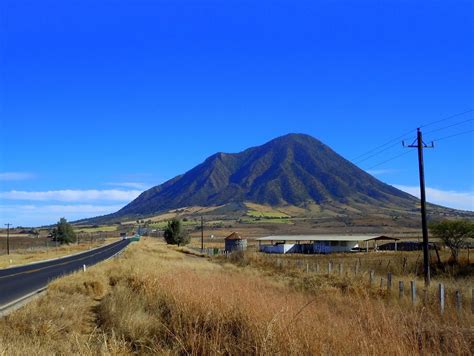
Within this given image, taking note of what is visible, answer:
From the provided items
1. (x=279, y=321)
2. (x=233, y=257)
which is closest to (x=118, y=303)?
(x=279, y=321)

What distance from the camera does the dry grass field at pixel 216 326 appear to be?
21.7 ft

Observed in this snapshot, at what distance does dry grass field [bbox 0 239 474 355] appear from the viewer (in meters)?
6.60

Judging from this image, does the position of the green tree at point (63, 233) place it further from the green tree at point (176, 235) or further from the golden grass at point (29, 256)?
the golden grass at point (29, 256)

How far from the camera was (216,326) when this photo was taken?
344 inches

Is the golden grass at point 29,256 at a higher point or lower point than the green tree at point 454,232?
lower

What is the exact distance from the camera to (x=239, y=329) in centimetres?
816

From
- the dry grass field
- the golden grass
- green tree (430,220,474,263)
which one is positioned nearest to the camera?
the dry grass field

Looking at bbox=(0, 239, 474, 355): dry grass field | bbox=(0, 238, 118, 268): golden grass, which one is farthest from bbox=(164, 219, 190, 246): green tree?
bbox=(0, 239, 474, 355): dry grass field

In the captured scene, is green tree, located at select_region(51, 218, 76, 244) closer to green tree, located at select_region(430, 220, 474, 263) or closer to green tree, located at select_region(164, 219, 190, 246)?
green tree, located at select_region(164, 219, 190, 246)

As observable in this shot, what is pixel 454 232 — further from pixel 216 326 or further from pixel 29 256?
pixel 216 326

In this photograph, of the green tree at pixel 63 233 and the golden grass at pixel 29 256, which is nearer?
the golden grass at pixel 29 256

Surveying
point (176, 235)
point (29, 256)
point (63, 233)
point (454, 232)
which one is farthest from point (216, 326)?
point (63, 233)

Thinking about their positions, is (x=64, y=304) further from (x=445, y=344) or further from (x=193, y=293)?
(x=445, y=344)

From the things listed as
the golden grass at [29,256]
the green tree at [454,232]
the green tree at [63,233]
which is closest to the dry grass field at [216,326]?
the golden grass at [29,256]
